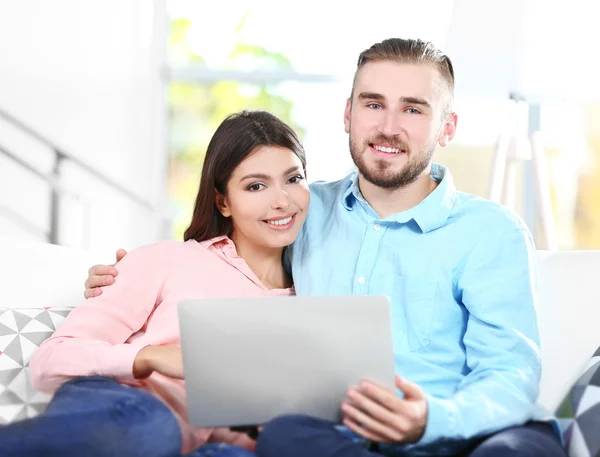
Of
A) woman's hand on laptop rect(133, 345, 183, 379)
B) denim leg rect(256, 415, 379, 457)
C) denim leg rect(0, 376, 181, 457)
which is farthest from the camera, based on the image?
woman's hand on laptop rect(133, 345, 183, 379)

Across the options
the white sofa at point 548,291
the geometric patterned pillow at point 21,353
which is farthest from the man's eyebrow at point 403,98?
the geometric patterned pillow at point 21,353

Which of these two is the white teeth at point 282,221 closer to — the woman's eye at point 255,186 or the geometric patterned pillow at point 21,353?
the woman's eye at point 255,186

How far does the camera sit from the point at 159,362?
5.18 feet

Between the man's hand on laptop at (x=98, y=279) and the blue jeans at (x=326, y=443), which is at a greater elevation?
the man's hand on laptop at (x=98, y=279)

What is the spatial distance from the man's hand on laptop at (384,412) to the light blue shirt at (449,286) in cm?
10

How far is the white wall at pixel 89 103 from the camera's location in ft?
14.2

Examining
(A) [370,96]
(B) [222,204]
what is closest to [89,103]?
(B) [222,204]

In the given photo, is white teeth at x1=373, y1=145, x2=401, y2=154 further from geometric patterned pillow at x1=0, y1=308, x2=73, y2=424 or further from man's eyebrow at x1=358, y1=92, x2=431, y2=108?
geometric patterned pillow at x1=0, y1=308, x2=73, y2=424

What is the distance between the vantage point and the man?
1362 millimetres

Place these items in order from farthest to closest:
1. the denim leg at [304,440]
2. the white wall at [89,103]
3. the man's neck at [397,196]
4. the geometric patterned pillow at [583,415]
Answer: the white wall at [89,103] → the man's neck at [397,196] → the geometric patterned pillow at [583,415] → the denim leg at [304,440]

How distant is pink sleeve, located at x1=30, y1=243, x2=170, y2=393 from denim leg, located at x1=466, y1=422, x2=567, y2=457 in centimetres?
69

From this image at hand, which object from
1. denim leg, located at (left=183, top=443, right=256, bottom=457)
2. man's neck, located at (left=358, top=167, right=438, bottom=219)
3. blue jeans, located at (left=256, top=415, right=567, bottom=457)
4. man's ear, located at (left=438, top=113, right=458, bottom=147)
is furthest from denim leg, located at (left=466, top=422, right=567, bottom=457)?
man's ear, located at (left=438, top=113, right=458, bottom=147)

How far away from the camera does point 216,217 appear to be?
1.98 metres

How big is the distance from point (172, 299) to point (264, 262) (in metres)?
0.26
